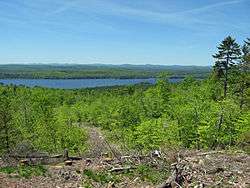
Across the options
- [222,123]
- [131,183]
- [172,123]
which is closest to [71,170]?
[131,183]

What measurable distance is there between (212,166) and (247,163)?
7.44ft

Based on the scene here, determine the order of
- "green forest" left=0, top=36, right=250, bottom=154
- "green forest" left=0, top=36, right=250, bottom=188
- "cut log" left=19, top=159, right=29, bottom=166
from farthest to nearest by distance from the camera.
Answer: "green forest" left=0, top=36, right=250, bottom=154, "cut log" left=19, top=159, right=29, bottom=166, "green forest" left=0, top=36, right=250, bottom=188

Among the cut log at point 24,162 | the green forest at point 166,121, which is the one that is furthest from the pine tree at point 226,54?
the cut log at point 24,162

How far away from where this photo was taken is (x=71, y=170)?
21.4 meters

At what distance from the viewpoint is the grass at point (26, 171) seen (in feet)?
67.2

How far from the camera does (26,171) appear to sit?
20750 millimetres

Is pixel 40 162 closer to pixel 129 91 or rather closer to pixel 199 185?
pixel 199 185

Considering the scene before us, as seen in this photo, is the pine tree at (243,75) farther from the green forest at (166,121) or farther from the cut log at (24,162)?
the cut log at (24,162)

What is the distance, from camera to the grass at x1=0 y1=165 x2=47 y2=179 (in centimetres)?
2049

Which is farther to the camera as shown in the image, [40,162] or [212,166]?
[40,162]

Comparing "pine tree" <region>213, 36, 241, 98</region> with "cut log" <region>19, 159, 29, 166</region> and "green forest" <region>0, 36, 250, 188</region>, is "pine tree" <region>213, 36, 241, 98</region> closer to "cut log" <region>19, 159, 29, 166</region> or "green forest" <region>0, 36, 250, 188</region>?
"green forest" <region>0, 36, 250, 188</region>

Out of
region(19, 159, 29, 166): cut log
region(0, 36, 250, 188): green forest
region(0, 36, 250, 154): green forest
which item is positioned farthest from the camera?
region(0, 36, 250, 154): green forest

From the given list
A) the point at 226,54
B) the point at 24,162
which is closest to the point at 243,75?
the point at 226,54

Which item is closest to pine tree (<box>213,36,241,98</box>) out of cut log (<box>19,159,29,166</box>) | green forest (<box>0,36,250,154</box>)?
green forest (<box>0,36,250,154</box>)
